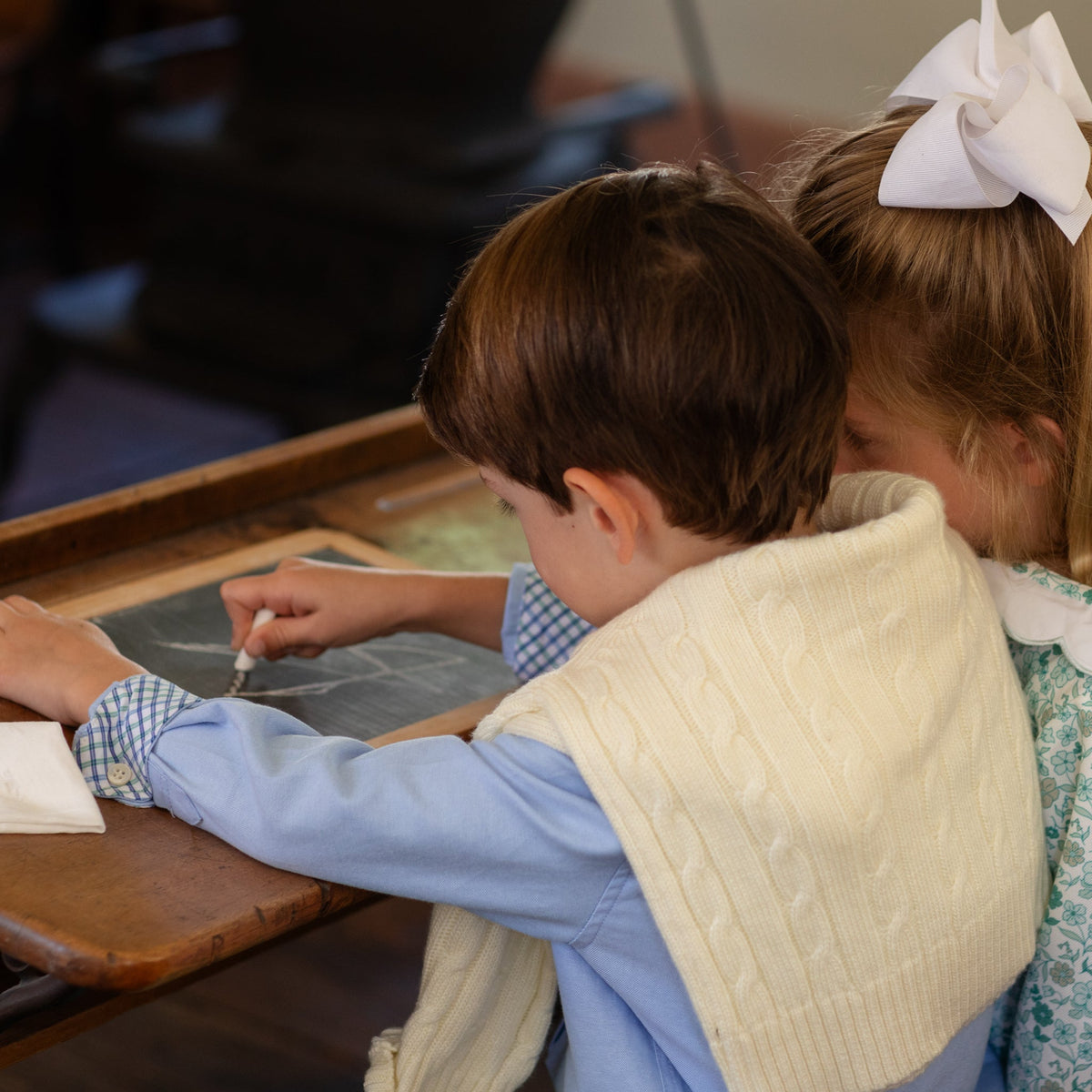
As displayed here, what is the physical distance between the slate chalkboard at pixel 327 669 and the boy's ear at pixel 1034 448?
0.42 m

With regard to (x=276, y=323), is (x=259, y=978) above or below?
below

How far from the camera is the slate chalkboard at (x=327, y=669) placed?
1.11 metres

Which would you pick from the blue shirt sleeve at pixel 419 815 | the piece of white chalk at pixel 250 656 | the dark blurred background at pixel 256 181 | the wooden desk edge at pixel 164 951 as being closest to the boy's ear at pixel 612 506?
the blue shirt sleeve at pixel 419 815

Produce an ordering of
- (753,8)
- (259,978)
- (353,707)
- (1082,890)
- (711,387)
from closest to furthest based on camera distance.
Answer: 1. (711,387)
2. (1082,890)
3. (353,707)
4. (259,978)
5. (753,8)

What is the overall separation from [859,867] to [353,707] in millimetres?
413

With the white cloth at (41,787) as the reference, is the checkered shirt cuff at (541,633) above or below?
below

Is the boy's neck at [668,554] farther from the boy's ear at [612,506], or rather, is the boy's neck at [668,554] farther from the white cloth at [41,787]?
the white cloth at [41,787]

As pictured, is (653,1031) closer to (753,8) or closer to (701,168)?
(701,168)

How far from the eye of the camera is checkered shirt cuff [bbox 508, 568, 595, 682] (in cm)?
121

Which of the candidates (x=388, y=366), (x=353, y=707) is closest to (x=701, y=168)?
(x=353, y=707)

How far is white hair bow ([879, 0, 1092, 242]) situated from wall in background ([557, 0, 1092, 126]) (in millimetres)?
1324

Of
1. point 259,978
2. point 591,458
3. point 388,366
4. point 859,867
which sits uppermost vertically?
point 591,458

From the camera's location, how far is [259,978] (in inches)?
75.4

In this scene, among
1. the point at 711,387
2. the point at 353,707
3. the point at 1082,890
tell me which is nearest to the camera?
the point at 711,387
